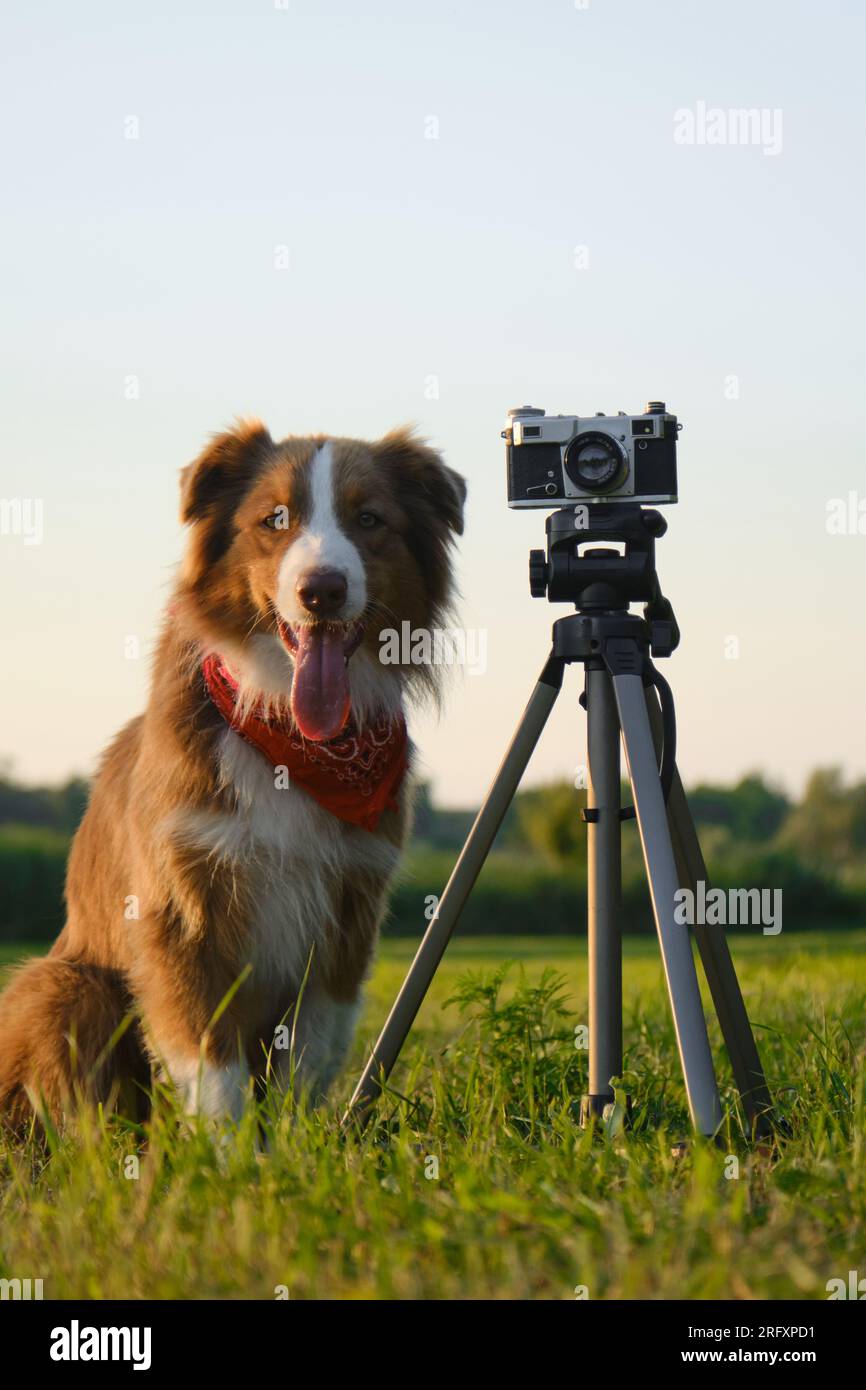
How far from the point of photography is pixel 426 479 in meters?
4.30

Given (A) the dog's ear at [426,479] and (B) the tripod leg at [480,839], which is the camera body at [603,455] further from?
(A) the dog's ear at [426,479]

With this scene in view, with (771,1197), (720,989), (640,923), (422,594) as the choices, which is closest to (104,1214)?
(771,1197)

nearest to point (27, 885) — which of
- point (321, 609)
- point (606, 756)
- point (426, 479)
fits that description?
point (426, 479)

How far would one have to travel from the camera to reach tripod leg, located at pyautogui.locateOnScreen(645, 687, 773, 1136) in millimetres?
3402

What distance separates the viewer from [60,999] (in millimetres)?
4098

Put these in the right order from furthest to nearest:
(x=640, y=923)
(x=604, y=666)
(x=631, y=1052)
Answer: (x=640, y=923)
(x=631, y=1052)
(x=604, y=666)

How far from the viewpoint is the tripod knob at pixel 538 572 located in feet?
10.9

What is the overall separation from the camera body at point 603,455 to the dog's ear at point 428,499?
944 millimetres

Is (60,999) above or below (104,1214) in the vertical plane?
above

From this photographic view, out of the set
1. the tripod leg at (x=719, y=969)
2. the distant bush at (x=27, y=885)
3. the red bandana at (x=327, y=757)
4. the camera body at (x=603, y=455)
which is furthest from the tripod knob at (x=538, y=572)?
the distant bush at (x=27, y=885)

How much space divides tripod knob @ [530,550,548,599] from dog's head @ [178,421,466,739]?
58 centimetres
